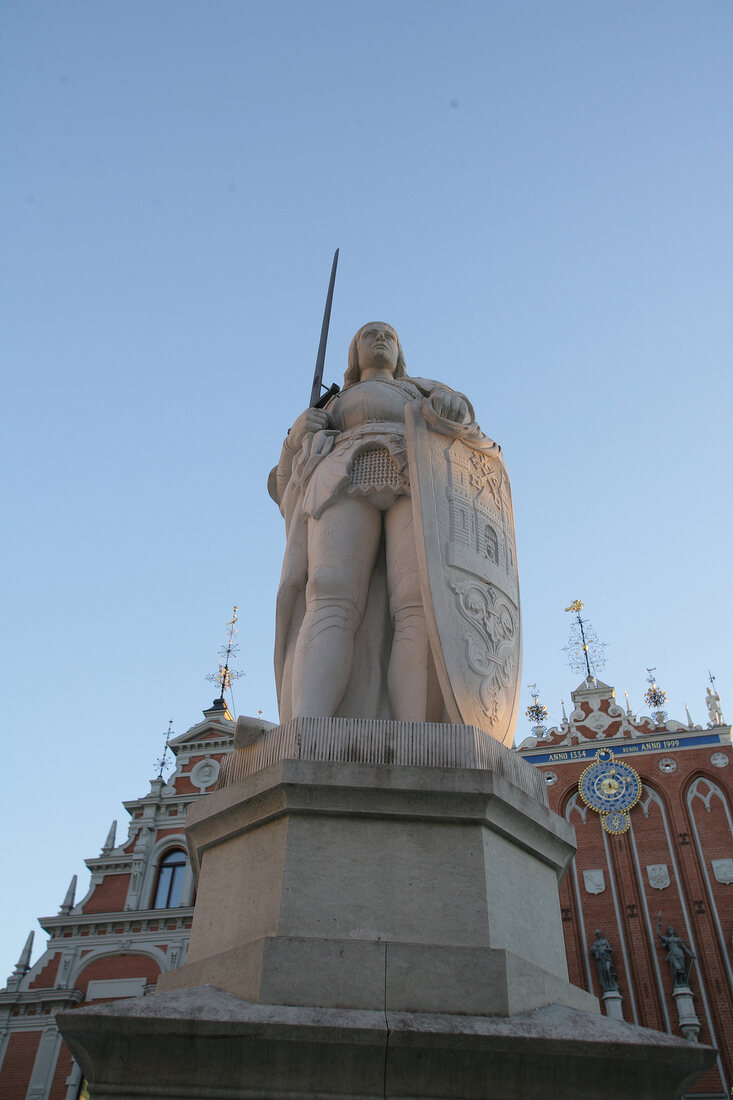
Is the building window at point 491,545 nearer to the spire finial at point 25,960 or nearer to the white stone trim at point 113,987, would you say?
the white stone trim at point 113,987

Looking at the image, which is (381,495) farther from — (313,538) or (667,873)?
(667,873)

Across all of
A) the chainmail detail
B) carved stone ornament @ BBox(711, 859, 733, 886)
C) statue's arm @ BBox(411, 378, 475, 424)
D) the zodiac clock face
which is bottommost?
the chainmail detail

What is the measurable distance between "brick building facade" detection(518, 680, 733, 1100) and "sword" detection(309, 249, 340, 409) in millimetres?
18024

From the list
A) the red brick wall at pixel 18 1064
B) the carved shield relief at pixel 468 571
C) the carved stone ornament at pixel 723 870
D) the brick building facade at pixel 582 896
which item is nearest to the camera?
the carved shield relief at pixel 468 571

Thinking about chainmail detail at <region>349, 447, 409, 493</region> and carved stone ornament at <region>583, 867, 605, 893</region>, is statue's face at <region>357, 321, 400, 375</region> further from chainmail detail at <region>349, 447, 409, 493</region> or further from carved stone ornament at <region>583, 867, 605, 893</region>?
carved stone ornament at <region>583, 867, 605, 893</region>

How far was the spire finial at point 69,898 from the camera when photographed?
63.4 feet

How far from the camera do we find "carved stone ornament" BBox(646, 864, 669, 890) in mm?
21375

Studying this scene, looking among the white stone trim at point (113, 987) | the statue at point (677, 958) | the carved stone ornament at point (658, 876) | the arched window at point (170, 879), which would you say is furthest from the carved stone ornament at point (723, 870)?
the white stone trim at point (113, 987)

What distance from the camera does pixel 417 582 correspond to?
4438 mm

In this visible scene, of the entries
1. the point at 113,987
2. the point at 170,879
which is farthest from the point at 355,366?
the point at 170,879

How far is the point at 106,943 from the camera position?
18.5 m

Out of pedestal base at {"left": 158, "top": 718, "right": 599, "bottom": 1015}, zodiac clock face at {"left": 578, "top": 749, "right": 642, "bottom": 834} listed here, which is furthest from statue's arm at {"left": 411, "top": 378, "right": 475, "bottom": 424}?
zodiac clock face at {"left": 578, "top": 749, "right": 642, "bottom": 834}

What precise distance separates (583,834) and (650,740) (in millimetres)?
3193

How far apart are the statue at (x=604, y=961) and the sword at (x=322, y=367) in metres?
18.6
